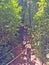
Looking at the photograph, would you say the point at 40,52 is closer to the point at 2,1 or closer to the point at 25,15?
the point at 2,1

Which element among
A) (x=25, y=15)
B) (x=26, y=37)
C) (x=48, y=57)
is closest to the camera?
(x=48, y=57)

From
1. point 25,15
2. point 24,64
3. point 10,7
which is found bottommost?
point 24,64

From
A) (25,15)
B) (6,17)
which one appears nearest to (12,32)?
(6,17)

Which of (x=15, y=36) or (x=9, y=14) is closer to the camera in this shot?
(x=9, y=14)

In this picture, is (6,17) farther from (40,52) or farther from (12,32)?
(40,52)

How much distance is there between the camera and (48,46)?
34.4ft

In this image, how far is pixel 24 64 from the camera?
1012cm

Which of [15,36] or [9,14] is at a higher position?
[9,14]

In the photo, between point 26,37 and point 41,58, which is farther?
point 26,37

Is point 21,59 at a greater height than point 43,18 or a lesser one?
lesser

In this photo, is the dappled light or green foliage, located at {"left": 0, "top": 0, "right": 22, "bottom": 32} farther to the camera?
green foliage, located at {"left": 0, "top": 0, "right": 22, "bottom": 32}

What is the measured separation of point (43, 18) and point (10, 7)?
1401mm

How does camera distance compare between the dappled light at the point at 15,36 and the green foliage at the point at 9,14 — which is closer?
the dappled light at the point at 15,36

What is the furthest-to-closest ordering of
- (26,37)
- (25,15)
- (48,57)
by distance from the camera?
(25,15), (26,37), (48,57)
